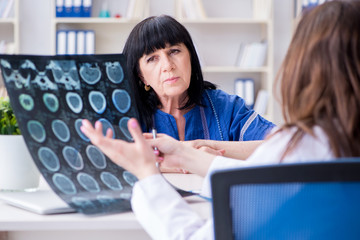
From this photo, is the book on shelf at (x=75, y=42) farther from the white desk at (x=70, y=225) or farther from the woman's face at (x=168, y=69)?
the white desk at (x=70, y=225)

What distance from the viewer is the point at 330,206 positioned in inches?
26.7

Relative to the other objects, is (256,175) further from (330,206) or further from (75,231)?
(75,231)

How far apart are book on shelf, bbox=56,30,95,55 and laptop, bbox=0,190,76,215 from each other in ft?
9.63

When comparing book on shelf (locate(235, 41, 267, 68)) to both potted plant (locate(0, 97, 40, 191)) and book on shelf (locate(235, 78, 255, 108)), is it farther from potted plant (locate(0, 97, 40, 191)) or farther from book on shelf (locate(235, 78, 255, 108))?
potted plant (locate(0, 97, 40, 191))

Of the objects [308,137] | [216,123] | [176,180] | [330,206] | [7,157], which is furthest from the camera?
[216,123]

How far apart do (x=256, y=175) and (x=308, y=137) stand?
7.4 inches

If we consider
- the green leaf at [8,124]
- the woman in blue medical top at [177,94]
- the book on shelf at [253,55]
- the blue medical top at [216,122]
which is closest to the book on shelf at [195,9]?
the book on shelf at [253,55]

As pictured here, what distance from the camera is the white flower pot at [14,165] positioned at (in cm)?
127

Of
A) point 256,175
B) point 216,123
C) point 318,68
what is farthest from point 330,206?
point 216,123

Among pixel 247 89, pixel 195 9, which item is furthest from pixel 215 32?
pixel 247 89

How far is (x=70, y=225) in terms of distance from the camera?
1.01 meters

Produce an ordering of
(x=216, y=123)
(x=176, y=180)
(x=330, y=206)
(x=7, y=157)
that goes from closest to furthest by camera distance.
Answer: (x=330, y=206)
(x=7, y=157)
(x=176, y=180)
(x=216, y=123)

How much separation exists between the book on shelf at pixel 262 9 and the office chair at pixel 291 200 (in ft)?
11.7

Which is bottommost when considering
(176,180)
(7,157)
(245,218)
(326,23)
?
(176,180)
